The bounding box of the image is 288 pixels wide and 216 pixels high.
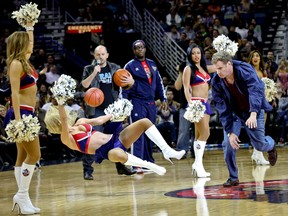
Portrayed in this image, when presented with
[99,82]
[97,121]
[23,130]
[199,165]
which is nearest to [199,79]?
[199,165]

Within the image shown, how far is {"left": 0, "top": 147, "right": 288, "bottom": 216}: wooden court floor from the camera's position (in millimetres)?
7996

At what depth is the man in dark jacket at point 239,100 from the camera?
353 inches

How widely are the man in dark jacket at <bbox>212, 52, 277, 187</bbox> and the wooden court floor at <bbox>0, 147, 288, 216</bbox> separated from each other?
598mm

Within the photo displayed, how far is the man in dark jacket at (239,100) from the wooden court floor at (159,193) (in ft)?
1.96

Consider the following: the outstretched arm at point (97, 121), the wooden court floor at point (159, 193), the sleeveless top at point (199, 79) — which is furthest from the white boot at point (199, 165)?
the outstretched arm at point (97, 121)

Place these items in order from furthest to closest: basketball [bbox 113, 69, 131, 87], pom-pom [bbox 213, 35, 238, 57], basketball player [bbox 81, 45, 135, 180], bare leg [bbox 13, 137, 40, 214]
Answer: basketball player [bbox 81, 45, 135, 180]
basketball [bbox 113, 69, 131, 87]
pom-pom [bbox 213, 35, 238, 57]
bare leg [bbox 13, 137, 40, 214]

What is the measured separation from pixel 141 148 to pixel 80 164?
2.62 metres

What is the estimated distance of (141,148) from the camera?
12.3m

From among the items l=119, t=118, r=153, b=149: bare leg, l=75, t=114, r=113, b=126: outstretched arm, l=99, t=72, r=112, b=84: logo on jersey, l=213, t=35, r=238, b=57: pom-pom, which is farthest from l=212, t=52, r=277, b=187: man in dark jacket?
l=99, t=72, r=112, b=84: logo on jersey

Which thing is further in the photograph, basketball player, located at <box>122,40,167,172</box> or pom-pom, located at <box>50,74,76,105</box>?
basketball player, located at <box>122,40,167,172</box>

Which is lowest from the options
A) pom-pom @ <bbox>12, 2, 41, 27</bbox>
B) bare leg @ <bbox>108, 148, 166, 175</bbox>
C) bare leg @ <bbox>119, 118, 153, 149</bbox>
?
bare leg @ <bbox>108, 148, 166, 175</bbox>

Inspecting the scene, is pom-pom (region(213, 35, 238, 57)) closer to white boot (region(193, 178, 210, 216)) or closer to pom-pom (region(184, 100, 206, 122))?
pom-pom (region(184, 100, 206, 122))

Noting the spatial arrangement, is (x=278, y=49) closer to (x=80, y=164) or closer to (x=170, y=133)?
(x=170, y=133)

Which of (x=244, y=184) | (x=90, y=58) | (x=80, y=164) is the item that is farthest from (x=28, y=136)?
(x=90, y=58)
